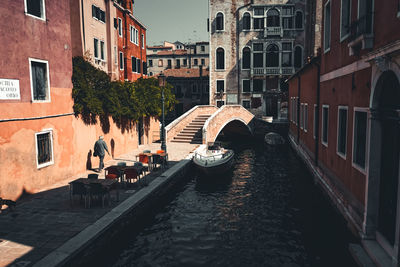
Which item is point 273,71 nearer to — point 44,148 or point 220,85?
point 220,85

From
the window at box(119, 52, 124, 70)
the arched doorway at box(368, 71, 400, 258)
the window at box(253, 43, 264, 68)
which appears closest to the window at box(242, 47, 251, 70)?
the window at box(253, 43, 264, 68)

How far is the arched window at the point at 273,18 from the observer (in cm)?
3725

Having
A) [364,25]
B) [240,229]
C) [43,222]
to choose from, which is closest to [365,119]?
[364,25]

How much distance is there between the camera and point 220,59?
3884cm

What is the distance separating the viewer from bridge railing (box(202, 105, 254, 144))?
902 inches

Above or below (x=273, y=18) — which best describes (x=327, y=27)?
below

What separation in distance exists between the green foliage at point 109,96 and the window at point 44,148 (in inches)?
79.8

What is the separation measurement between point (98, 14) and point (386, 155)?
18908mm

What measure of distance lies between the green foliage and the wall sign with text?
321 centimetres

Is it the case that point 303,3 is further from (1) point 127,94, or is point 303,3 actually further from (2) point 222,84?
(1) point 127,94

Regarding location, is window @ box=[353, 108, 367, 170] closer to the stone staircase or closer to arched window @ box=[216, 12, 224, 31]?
the stone staircase

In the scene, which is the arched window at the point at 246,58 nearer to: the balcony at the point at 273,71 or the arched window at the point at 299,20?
the balcony at the point at 273,71

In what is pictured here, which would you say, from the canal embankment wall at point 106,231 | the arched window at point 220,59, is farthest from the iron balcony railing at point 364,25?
the arched window at point 220,59

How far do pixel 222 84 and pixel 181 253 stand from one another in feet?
106
